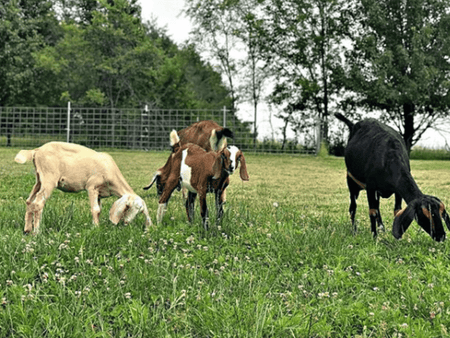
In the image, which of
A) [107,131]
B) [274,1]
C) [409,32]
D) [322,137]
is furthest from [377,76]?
[107,131]

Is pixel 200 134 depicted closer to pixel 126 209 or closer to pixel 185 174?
pixel 185 174

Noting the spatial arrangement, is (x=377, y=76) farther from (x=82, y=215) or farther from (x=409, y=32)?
(x=82, y=215)

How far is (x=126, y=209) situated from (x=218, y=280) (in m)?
1.77

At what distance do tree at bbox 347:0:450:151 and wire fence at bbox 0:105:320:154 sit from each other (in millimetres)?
6477

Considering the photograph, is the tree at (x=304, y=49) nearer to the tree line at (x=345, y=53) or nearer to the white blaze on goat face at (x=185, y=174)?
the tree line at (x=345, y=53)

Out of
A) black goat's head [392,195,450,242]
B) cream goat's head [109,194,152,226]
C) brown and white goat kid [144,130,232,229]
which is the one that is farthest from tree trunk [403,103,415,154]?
cream goat's head [109,194,152,226]

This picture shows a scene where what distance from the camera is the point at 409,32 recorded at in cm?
3103

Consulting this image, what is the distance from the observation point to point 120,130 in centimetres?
2747

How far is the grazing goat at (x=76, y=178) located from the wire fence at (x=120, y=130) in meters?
20.9


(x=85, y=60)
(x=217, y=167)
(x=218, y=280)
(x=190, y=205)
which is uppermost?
(x=85, y=60)

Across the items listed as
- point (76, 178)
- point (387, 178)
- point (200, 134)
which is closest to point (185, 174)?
point (76, 178)

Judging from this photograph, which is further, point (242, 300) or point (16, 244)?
point (16, 244)

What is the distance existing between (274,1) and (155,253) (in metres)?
30.7

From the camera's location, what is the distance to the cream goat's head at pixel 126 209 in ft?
16.8
